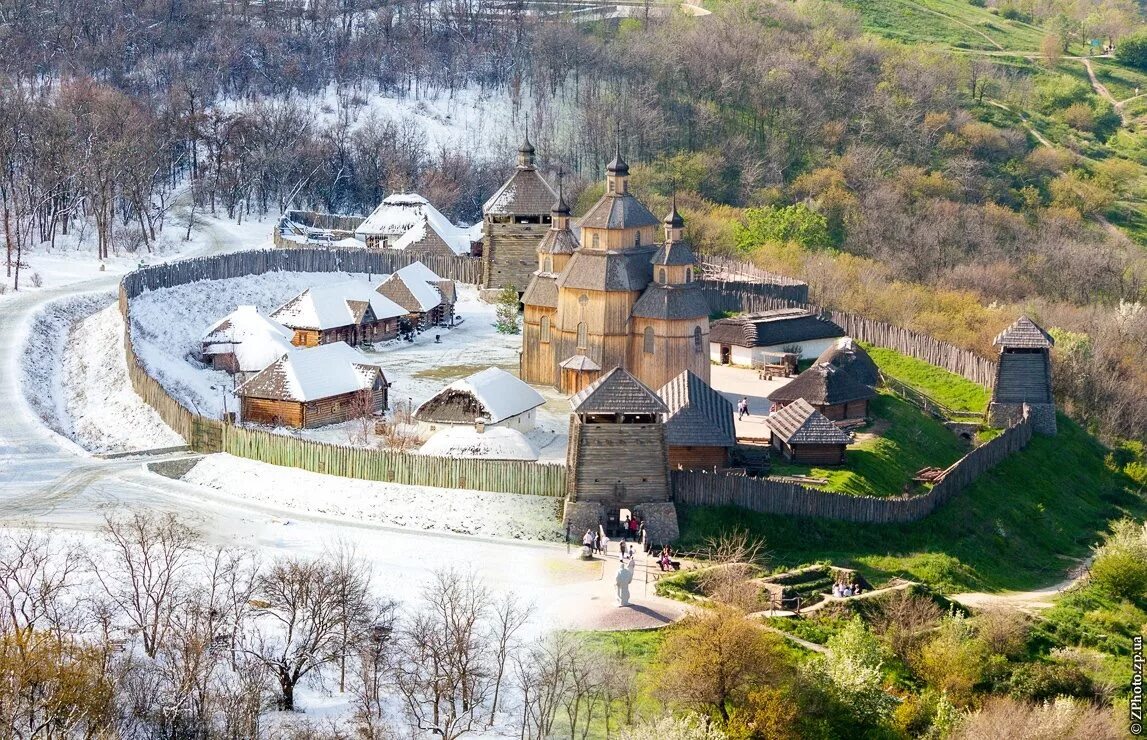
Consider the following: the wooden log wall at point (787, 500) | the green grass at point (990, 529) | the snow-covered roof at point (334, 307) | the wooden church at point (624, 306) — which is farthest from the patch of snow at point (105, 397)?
the green grass at point (990, 529)

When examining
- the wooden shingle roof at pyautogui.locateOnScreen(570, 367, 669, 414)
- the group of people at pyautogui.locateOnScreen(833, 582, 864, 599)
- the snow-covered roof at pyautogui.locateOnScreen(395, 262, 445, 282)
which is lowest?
the group of people at pyautogui.locateOnScreen(833, 582, 864, 599)

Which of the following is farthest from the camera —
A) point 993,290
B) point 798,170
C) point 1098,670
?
point 798,170

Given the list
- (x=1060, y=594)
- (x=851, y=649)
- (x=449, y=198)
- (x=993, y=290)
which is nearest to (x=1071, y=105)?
(x=993, y=290)

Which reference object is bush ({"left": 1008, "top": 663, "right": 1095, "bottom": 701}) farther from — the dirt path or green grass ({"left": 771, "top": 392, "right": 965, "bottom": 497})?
green grass ({"left": 771, "top": 392, "right": 965, "bottom": 497})

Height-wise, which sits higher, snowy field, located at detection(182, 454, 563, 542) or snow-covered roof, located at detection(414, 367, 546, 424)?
snow-covered roof, located at detection(414, 367, 546, 424)

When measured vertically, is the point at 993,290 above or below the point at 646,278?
below

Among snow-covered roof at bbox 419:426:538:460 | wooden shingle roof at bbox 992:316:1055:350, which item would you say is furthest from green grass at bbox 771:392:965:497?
snow-covered roof at bbox 419:426:538:460

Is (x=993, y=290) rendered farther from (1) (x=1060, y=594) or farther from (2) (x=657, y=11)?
(2) (x=657, y=11)
